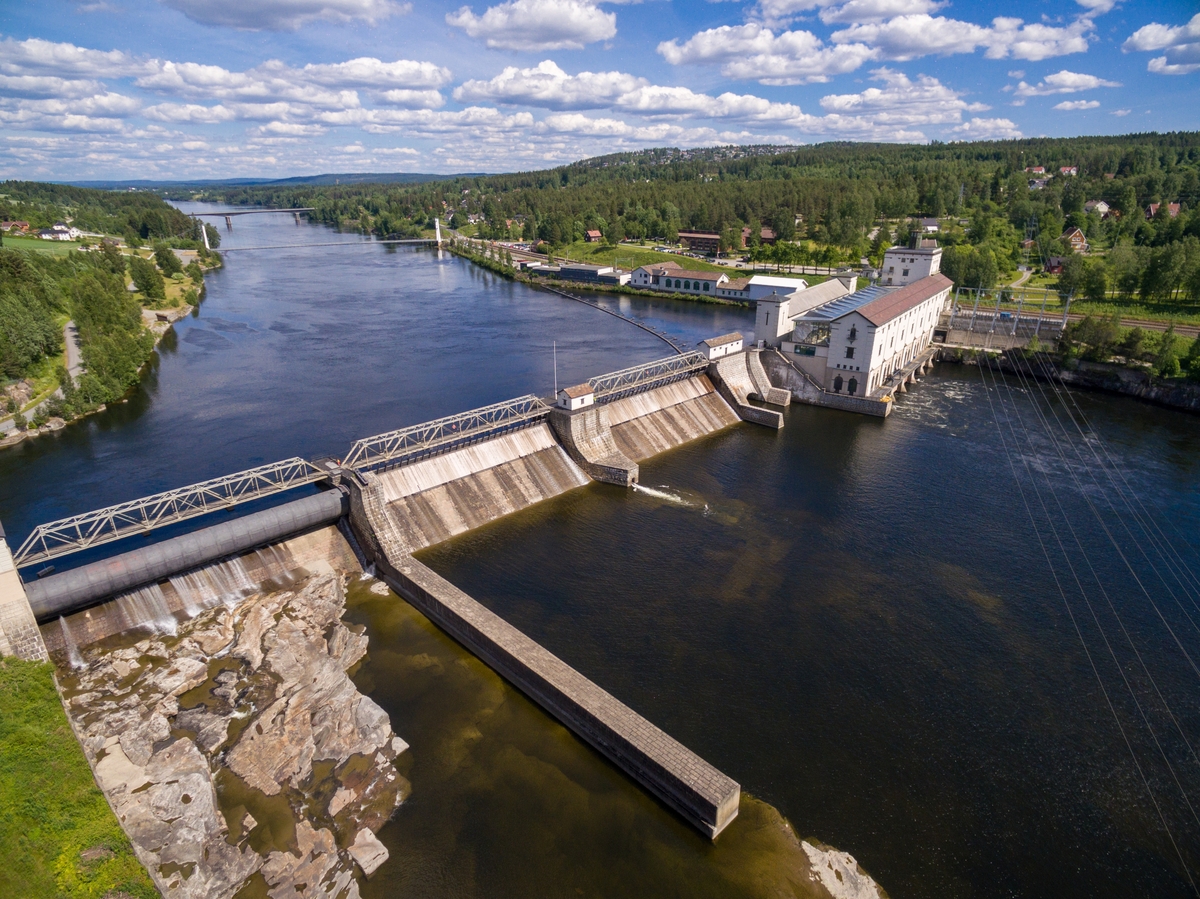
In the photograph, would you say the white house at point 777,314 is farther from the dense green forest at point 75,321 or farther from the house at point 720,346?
the dense green forest at point 75,321

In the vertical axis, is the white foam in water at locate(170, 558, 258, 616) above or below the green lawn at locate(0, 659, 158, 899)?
below

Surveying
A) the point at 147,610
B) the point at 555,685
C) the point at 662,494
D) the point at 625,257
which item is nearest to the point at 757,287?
the point at 625,257

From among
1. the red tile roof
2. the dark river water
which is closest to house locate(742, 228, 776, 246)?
the red tile roof

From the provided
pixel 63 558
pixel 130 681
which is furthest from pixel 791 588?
pixel 63 558

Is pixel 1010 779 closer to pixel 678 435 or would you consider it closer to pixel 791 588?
pixel 791 588

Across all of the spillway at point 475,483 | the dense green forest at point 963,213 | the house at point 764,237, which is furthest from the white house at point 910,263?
the house at point 764,237

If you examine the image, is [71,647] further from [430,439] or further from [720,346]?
[720,346]

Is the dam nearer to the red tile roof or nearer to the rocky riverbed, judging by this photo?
the rocky riverbed
